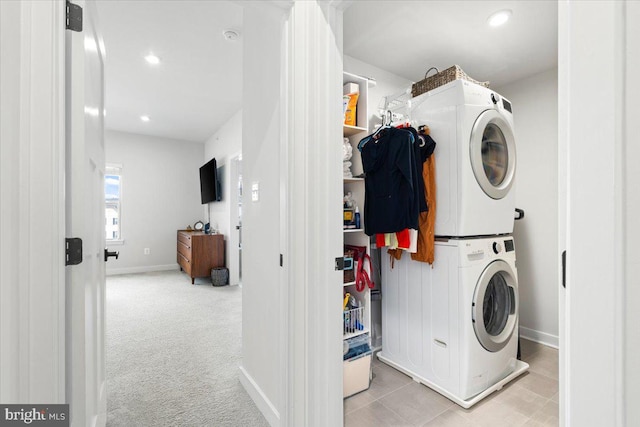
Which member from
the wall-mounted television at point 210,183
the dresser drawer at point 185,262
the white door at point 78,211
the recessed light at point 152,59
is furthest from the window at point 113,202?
the white door at point 78,211

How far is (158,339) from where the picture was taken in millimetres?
2629

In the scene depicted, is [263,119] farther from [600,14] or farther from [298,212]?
[600,14]

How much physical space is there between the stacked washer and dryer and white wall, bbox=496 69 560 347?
722 millimetres

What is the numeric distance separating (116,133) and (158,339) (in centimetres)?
438

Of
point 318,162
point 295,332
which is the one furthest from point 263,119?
point 295,332

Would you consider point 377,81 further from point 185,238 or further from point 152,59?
point 185,238

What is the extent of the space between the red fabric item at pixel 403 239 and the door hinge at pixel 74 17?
1.79 metres

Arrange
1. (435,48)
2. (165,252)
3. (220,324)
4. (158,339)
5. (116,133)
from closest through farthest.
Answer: (435,48) < (158,339) < (220,324) < (116,133) < (165,252)

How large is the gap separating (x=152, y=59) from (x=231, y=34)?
39.0 inches

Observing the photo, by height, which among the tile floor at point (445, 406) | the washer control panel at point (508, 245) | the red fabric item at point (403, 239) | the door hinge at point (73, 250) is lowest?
the tile floor at point (445, 406)

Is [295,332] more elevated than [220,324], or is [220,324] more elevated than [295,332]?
[295,332]

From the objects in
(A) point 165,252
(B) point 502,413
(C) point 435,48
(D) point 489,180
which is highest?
(C) point 435,48

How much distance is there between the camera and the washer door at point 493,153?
5.94ft

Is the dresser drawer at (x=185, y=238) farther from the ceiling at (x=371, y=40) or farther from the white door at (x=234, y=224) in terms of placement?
the ceiling at (x=371, y=40)
